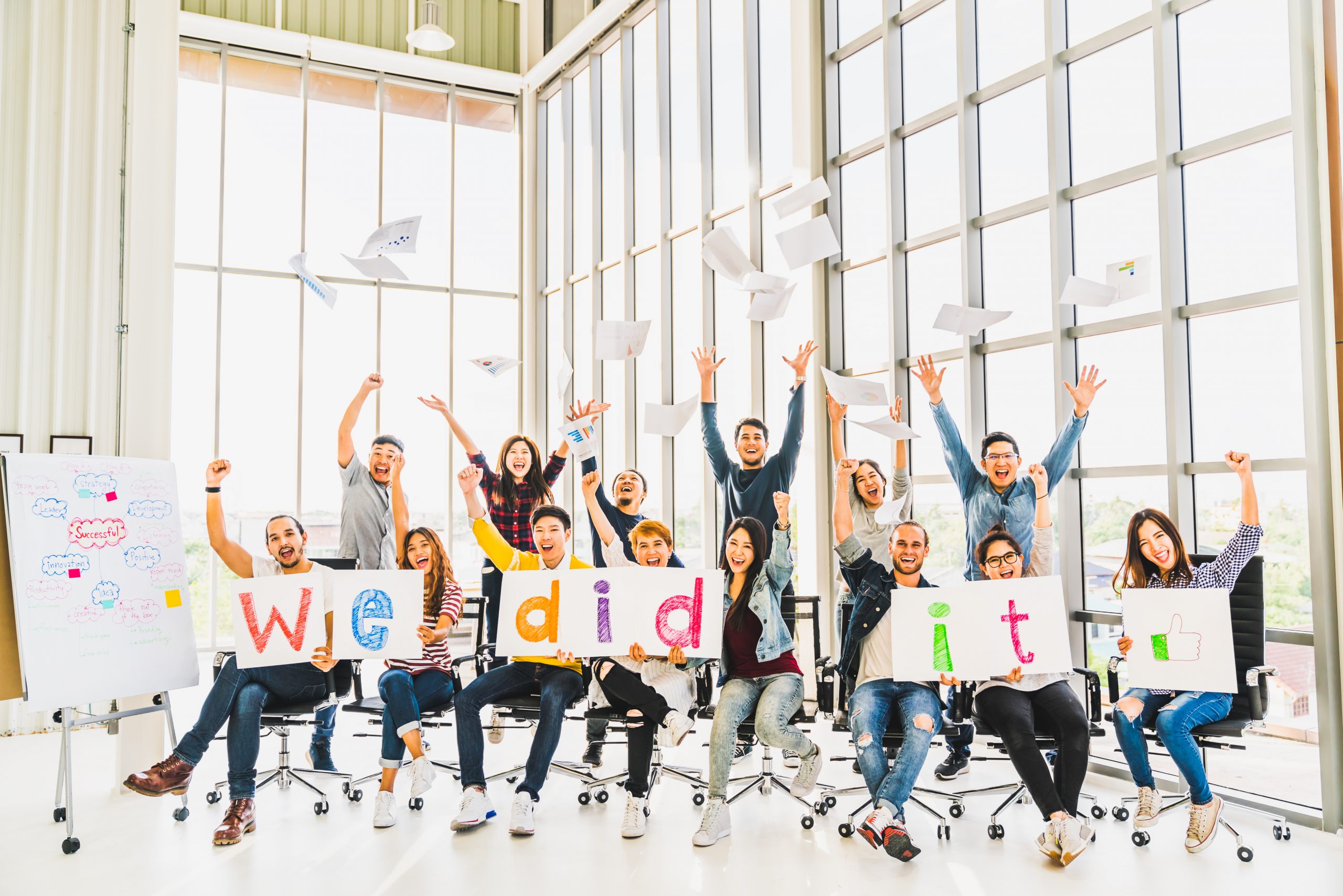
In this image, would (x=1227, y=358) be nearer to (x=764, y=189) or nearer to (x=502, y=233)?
(x=764, y=189)

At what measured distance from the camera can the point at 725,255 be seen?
5438mm

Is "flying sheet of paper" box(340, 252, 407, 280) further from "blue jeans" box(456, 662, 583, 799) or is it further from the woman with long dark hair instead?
the woman with long dark hair

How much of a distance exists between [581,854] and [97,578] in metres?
2.37

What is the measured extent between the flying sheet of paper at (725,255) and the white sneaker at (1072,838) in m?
3.15

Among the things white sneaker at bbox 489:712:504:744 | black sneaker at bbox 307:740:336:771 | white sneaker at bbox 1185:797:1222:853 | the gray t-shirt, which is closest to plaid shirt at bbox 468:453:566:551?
the gray t-shirt

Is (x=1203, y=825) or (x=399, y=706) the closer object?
(x=1203, y=825)

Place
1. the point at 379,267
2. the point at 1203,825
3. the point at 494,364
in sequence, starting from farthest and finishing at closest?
the point at 494,364
the point at 379,267
the point at 1203,825

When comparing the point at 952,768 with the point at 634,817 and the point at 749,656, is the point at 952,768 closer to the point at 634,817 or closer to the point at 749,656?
the point at 749,656

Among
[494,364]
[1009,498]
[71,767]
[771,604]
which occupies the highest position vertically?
[494,364]

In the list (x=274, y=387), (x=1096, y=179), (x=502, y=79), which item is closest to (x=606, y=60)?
(x=502, y=79)

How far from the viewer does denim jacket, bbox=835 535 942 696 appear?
3994 millimetres

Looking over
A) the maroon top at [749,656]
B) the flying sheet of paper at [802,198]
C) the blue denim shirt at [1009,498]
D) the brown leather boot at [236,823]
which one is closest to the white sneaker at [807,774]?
Result: the maroon top at [749,656]

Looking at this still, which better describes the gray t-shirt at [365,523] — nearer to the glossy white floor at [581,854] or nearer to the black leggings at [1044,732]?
the glossy white floor at [581,854]

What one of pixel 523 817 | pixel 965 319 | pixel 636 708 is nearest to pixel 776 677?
pixel 636 708
